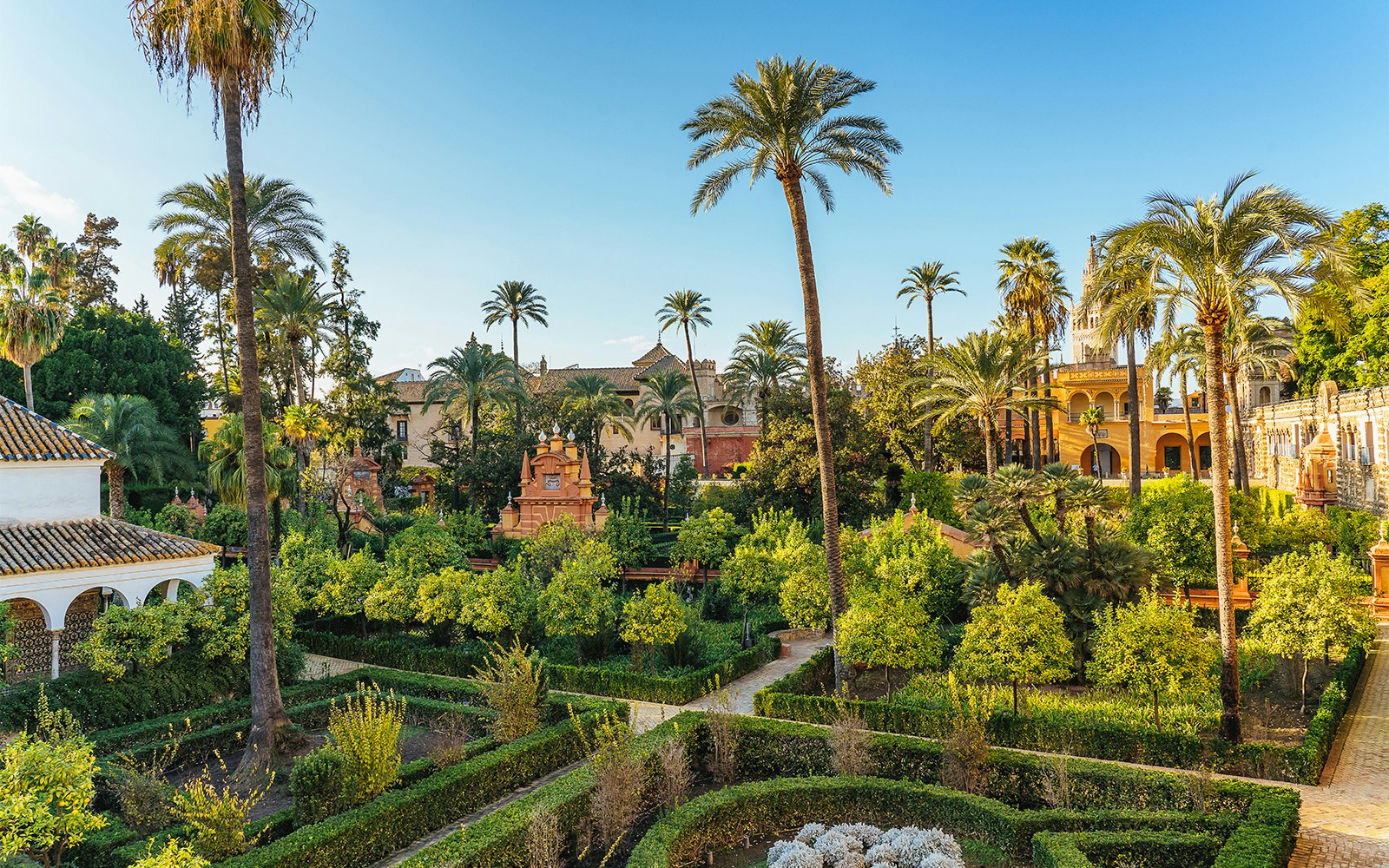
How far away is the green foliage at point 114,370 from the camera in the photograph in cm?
3919

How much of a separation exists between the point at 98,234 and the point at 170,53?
51.2m

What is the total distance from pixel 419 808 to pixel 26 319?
27.6 metres

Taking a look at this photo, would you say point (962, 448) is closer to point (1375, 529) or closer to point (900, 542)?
point (1375, 529)

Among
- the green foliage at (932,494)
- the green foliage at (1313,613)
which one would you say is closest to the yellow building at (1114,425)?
the green foliage at (932,494)

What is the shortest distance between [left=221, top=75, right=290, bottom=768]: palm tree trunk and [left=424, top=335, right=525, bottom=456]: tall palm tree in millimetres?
23754

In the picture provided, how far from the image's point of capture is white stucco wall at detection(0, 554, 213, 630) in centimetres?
1481

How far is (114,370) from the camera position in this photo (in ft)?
134

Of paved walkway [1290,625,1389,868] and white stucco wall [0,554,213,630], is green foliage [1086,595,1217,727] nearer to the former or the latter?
paved walkway [1290,625,1389,868]

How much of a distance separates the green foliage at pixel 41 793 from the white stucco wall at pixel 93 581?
328 inches

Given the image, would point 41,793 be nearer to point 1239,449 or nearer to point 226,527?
point 226,527

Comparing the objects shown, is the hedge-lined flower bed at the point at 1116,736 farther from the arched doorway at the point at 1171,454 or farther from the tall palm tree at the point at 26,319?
the arched doorway at the point at 1171,454

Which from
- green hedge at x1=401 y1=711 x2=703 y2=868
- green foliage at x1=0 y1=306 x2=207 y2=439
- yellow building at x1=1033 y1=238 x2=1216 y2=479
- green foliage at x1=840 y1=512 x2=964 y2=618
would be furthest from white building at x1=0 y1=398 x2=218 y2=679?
yellow building at x1=1033 y1=238 x2=1216 y2=479

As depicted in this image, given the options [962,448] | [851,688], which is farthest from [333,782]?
[962,448]

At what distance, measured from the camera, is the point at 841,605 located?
16375 millimetres
